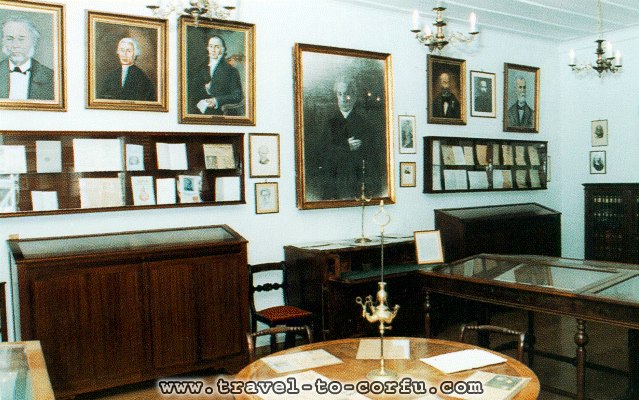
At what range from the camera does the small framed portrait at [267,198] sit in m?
5.92

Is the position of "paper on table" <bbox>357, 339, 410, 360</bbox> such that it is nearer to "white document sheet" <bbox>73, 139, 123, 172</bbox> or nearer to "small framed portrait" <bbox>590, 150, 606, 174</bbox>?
"white document sheet" <bbox>73, 139, 123, 172</bbox>

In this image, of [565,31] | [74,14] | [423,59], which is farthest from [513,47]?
[74,14]

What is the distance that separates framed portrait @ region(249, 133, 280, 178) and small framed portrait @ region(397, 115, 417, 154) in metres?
1.70

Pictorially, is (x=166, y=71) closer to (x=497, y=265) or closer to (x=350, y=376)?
(x=497, y=265)

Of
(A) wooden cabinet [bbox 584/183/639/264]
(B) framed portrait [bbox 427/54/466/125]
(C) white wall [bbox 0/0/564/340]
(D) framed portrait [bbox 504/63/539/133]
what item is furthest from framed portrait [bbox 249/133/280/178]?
(A) wooden cabinet [bbox 584/183/639/264]

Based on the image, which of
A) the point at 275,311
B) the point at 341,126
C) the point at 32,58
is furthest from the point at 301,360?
the point at 341,126

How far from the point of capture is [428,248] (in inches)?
203

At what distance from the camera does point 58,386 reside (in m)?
4.31

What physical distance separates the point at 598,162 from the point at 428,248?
437 cm

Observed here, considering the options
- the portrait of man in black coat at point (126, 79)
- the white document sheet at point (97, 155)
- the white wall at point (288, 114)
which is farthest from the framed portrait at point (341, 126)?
the white document sheet at point (97, 155)

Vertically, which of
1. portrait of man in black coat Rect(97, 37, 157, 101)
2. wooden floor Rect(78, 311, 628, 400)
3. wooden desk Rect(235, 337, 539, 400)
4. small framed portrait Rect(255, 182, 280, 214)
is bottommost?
wooden floor Rect(78, 311, 628, 400)

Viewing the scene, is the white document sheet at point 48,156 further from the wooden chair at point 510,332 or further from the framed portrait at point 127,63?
the wooden chair at point 510,332

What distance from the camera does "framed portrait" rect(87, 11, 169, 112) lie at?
5.05 m

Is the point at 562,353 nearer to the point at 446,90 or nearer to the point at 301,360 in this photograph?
the point at 446,90
